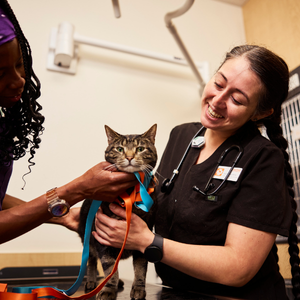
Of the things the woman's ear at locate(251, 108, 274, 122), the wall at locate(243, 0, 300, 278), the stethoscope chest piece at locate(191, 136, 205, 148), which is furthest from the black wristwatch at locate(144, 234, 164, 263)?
the wall at locate(243, 0, 300, 278)

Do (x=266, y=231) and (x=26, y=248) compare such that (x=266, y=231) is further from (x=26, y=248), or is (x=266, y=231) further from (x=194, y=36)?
(x=194, y=36)

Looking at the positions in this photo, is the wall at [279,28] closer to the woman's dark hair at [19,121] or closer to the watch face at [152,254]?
the watch face at [152,254]

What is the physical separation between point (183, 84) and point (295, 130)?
953mm

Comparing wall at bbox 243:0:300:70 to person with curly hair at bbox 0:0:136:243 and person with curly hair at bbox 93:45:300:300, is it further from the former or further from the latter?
person with curly hair at bbox 0:0:136:243

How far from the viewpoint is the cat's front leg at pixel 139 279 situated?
0.89 meters

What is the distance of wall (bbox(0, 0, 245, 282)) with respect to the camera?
71.7 inches

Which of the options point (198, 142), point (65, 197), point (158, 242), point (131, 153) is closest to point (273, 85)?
point (198, 142)

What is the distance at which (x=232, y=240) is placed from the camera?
0.91 metres

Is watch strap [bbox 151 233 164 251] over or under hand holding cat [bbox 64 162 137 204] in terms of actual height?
under

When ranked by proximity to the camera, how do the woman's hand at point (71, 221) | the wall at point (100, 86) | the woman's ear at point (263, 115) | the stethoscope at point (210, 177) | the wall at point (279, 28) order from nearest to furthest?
the stethoscope at point (210, 177)
the woman's ear at point (263, 115)
the woman's hand at point (71, 221)
the wall at point (100, 86)
the wall at point (279, 28)

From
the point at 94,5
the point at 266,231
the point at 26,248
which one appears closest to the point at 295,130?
the point at 266,231

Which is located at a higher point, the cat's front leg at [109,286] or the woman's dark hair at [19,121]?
the woman's dark hair at [19,121]

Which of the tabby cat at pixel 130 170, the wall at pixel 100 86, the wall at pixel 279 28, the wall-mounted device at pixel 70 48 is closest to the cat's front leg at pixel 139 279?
the tabby cat at pixel 130 170

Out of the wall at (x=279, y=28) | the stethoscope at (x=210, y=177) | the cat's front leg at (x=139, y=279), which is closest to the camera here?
the cat's front leg at (x=139, y=279)
